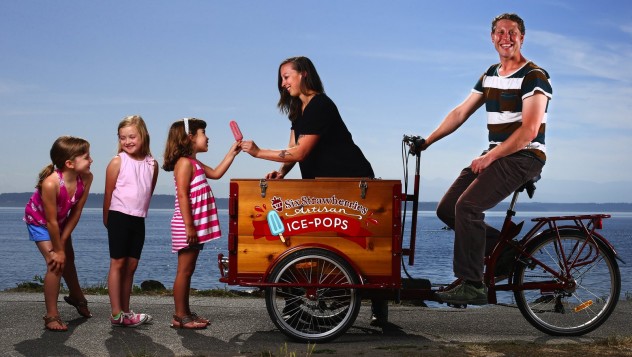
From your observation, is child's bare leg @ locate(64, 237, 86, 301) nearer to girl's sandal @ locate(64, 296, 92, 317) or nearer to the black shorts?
girl's sandal @ locate(64, 296, 92, 317)

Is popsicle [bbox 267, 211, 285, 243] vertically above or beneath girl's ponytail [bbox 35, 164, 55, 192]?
beneath

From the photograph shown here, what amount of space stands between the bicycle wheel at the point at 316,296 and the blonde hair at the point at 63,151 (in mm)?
2128

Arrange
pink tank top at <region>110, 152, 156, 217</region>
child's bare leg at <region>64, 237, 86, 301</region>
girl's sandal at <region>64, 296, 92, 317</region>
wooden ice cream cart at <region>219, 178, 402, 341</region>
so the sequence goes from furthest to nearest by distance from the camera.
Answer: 1. girl's sandal at <region>64, 296, 92, 317</region>
2. child's bare leg at <region>64, 237, 86, 301</region>
3. pink tank top at <region>110, 152, 156, 217</region>
4. wooden ice cream cart at <region>219, 178, 402, 341</region>

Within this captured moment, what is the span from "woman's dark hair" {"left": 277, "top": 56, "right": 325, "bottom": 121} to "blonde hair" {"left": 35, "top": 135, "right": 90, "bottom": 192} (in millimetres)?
1766

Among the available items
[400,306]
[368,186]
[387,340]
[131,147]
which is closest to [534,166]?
[368,186]

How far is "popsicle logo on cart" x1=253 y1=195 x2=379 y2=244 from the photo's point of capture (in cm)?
606

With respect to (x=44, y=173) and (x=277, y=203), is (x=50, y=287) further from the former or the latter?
(x=277, y=203)

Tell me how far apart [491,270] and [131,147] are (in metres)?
3.15

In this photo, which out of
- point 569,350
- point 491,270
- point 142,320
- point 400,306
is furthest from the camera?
point 400,306

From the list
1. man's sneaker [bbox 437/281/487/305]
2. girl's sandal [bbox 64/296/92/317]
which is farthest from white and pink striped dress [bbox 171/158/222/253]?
man's sneaker [bbox 437/281/487/305]

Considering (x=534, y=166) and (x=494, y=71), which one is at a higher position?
(x=494, y=71)

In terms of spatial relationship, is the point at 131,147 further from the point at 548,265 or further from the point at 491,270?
the point at 548,265

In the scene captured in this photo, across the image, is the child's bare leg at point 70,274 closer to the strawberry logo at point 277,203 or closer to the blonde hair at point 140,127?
the blonde hair at point 140,127

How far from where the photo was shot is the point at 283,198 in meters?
6.12
